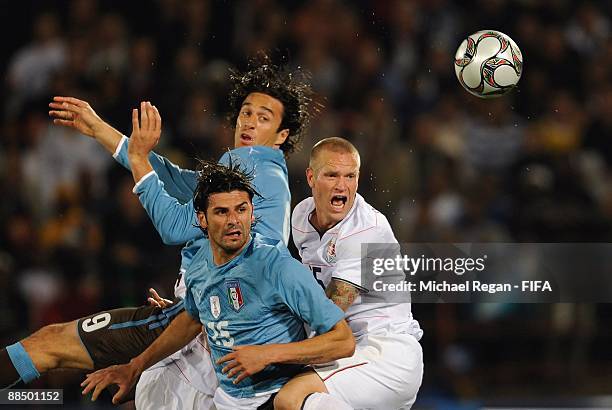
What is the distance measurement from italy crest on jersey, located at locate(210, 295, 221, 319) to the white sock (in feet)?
1.87

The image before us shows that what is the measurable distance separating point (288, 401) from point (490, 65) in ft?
8.79

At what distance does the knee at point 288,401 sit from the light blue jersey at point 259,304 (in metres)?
0.11

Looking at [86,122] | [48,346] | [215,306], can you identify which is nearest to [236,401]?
[215,306]

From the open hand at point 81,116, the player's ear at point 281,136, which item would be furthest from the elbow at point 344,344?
the open hand at point 81,116

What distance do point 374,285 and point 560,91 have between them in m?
5.10

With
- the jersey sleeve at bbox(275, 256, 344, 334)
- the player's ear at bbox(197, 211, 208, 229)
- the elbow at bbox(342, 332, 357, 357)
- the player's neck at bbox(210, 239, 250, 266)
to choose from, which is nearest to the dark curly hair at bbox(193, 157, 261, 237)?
the player's ear at bbox(197, 211, 208, 229)

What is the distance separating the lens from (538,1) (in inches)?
394

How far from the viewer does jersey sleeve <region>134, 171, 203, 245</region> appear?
16.5 ft

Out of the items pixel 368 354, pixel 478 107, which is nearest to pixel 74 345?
pixel 368 354

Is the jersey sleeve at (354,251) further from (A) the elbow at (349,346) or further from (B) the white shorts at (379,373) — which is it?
(A) the elbow at (349,346)

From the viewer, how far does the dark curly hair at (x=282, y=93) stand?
18.3 ft

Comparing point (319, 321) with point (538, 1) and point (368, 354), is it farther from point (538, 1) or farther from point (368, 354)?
point (538, 1)

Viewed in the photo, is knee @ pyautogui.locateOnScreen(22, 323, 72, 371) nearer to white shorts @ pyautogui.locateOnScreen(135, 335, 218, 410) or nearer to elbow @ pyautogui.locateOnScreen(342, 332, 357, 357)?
white shorts @ pyautogui.locateOnScreen(135, 335, 218, 410)

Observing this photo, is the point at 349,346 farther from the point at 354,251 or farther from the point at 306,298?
the point at 354,251
